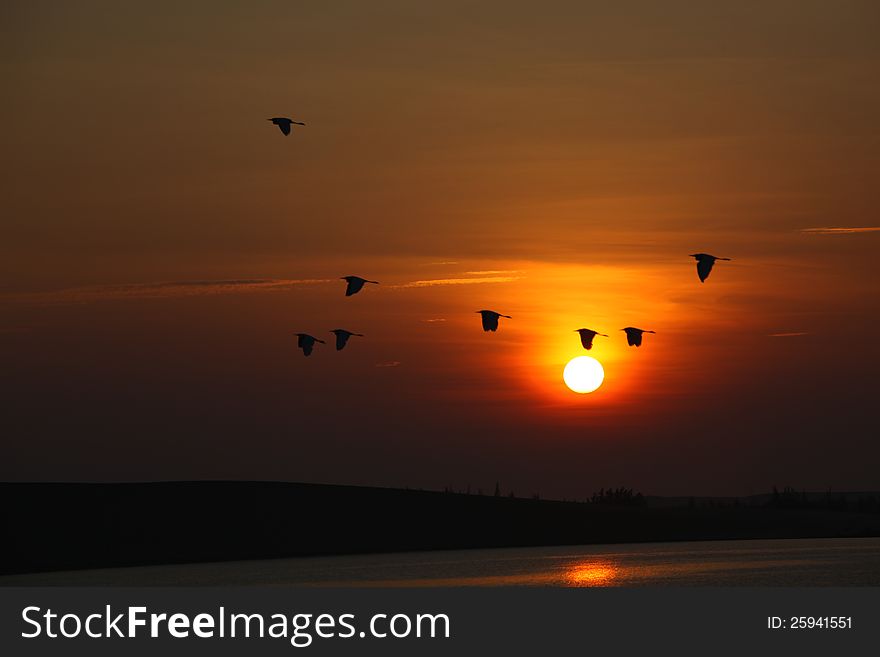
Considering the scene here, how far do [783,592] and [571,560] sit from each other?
28170mm

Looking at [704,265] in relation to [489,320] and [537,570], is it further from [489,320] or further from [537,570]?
[537,570]

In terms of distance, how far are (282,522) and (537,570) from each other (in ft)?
76.7

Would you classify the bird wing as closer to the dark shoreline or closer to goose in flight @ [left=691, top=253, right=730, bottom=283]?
goose in flight @ [left=691, top=253, right=730, bottom=283]

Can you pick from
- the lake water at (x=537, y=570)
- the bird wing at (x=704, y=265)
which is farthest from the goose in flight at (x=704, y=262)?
the lake water at (x=537, y=570)

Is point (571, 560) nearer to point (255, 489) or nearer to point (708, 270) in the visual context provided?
point (255, 489)

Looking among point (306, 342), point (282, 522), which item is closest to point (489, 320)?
point (306, 342)

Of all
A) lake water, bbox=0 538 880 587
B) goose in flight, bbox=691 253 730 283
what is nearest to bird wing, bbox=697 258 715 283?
goose in flight, bbox=691 253 730 283

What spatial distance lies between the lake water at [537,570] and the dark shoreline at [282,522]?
3094mm

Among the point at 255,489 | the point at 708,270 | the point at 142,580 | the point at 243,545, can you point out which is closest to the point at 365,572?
the point at 142,580

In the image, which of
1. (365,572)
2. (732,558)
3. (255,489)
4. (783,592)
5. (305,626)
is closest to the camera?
(305,626)

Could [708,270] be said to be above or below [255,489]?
above

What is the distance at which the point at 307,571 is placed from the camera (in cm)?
8188

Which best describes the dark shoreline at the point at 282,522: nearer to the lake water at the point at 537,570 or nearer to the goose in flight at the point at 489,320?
the lake water at the point at 537,570

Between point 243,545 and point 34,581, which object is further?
point 243,545
